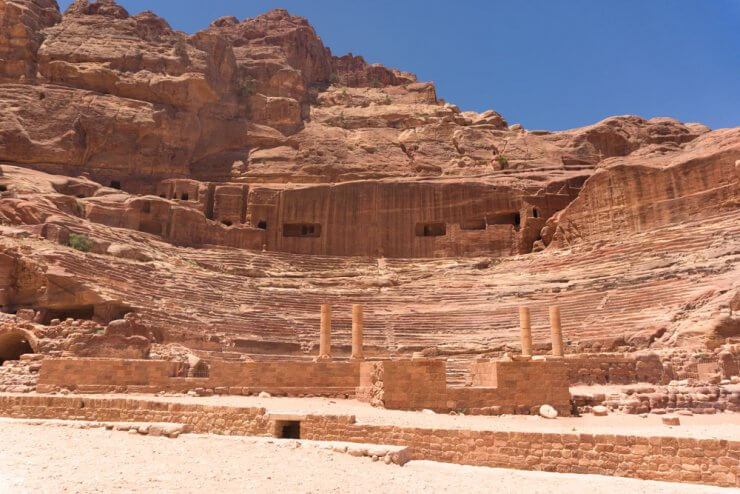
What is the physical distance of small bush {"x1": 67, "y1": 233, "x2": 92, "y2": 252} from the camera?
2341 cm

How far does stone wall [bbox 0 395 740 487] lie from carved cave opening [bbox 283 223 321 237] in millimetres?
24539

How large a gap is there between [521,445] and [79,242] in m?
21.7

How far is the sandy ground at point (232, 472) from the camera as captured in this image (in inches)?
224

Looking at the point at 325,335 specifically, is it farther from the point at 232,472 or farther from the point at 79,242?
the point at 79,242

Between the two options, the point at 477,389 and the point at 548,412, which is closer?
the point at 548,412

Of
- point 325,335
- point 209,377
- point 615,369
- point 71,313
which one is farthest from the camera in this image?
point 71,313

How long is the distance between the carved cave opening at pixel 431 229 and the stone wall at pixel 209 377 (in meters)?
18.7

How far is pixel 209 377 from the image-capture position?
14547mm

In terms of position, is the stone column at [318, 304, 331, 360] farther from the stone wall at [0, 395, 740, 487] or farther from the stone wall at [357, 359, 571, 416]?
the stone wall at [0, 395, 740, 487]

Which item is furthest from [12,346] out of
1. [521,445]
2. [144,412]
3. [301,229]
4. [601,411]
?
[301,229]

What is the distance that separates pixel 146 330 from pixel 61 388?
223 inches

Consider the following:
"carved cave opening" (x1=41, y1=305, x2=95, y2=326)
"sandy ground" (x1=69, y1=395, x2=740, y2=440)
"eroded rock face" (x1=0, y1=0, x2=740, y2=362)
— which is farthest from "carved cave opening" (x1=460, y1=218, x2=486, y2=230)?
"sandy ground" (x1=69, y1=395, x2=740, y2=440)

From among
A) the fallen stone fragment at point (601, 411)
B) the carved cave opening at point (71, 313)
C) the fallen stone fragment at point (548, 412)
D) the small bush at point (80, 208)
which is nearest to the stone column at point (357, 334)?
the fallen stone fragment at point (548, 412)

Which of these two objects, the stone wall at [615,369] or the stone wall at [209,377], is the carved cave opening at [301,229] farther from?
the stone wall at [615,369]
